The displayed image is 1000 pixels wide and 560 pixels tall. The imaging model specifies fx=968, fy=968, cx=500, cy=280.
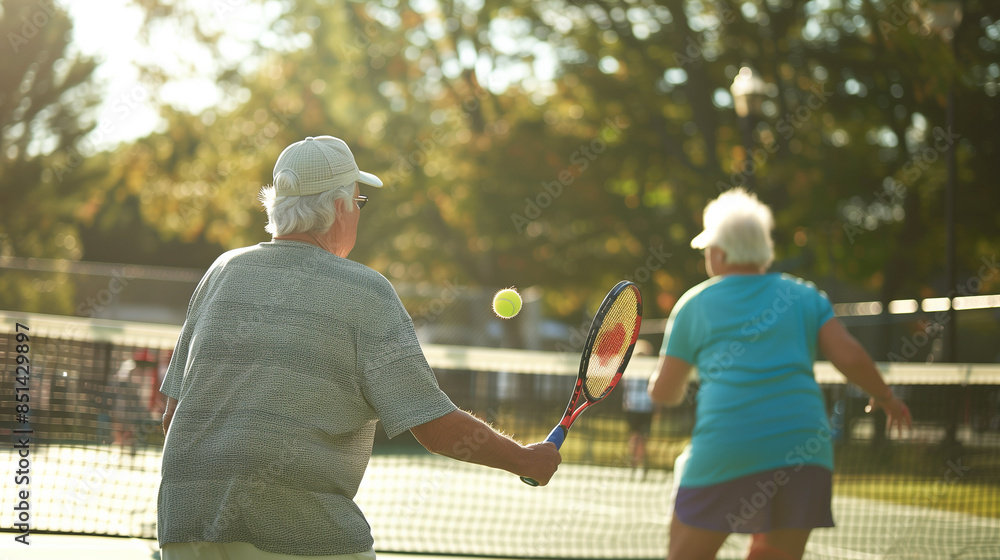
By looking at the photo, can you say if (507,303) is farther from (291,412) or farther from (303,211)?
(291,412)

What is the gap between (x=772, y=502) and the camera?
10.9ft

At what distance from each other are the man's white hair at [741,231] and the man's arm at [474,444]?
4.96 ft

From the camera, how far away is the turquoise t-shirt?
3.37 m

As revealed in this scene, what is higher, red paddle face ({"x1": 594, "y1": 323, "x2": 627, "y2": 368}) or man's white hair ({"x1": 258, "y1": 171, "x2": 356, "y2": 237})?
man's white hair ({"x1": 258, "y1": 171, "x2": 356, "y2": 237})

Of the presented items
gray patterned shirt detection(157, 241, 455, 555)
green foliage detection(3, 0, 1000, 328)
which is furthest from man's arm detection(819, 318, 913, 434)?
green foliage detection(3, 0, 1000, 328)

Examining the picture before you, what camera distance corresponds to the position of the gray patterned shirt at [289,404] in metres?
2.21

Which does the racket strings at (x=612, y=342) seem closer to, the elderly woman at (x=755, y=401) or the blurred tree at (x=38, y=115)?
the elderly woman at (x=755, y=401)

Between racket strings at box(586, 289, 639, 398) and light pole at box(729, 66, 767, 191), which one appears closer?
racket strings at box(586, 289, 639, 398)

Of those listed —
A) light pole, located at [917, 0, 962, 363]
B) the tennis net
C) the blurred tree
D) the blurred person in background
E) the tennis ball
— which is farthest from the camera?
the blurred tree

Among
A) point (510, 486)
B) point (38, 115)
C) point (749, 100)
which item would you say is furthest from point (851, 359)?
point (38, 115)

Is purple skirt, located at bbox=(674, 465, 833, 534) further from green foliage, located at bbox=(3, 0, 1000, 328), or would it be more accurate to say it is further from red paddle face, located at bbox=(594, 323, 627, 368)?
green foliage, located at bbox=(3, 0, 1000, 328)

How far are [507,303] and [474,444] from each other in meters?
1.33

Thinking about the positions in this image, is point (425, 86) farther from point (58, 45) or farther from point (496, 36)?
point (58, 45)

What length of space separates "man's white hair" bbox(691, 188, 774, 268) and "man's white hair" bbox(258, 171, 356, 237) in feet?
5.58
